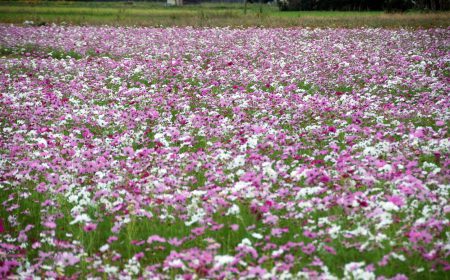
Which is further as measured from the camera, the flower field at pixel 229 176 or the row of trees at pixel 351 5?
the row of trees at pixel 351 5

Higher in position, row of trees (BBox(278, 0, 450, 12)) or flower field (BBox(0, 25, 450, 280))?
row of trees (BBox(278, 0, 450, 12))

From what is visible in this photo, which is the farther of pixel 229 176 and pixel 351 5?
pixel 351 5

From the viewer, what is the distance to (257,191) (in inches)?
204

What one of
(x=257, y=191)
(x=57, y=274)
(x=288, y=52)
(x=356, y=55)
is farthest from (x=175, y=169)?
(x=288, y=52)

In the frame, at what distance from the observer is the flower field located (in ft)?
14.2

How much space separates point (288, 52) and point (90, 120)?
36.0 feet

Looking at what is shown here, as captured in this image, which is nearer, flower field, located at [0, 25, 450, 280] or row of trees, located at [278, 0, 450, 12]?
flower field, located at [0, 25, 450, 280]

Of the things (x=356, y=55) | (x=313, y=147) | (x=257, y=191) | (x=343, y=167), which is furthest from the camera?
(x=356, y=55)

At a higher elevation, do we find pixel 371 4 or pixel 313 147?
pixel 371 4

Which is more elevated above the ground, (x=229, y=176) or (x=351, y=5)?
(x=351, y=5)

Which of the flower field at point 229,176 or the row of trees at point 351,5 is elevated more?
the row of trees at point 351,5

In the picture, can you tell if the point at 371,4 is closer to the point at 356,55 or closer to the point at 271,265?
the point at 356,55

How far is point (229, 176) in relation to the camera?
5.76 meters

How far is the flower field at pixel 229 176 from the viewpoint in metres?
4.34
